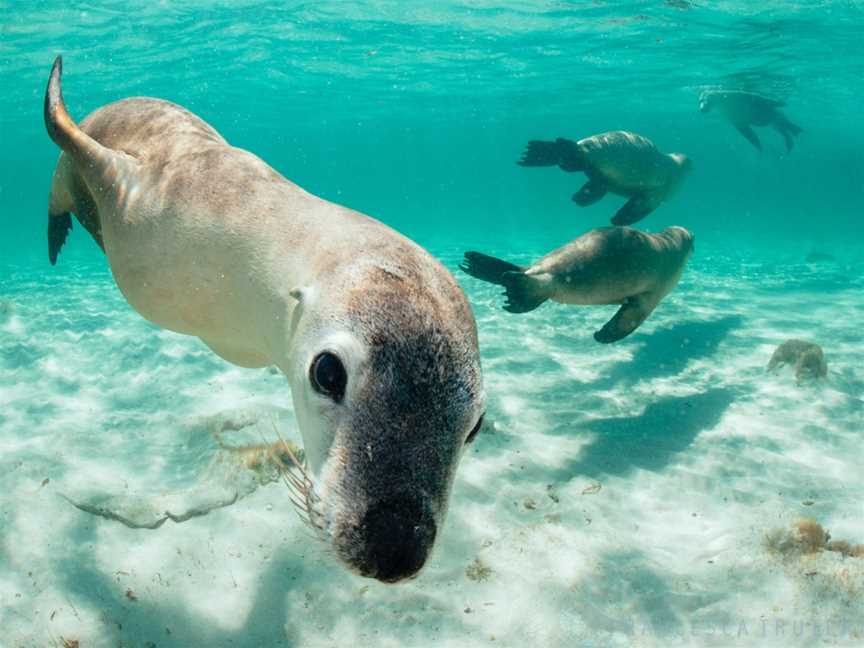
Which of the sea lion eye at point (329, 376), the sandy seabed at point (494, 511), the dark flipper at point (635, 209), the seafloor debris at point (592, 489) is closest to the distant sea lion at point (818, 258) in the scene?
the sandy seabed at point (494, 511)

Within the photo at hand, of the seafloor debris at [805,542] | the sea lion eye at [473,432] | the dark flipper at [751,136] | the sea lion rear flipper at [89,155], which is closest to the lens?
the sea lion eye at [473,432]

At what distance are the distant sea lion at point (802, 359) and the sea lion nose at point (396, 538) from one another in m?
7.61

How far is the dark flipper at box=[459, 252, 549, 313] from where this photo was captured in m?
5.63

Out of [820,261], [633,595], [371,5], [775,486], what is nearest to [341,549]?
[633,595]

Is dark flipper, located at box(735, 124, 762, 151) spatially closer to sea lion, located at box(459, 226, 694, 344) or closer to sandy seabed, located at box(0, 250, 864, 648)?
sandy seabed, located at box(0, 250, 864, 648)

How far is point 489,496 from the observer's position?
4.76 meters

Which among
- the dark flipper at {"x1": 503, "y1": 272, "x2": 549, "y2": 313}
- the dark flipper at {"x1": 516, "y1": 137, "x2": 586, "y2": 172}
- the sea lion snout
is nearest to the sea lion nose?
the sea lion snout

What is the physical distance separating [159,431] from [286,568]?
9.40 ft

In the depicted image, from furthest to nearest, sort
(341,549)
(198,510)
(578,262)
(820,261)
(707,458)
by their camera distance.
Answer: (820,261) < (578,262) < (707,458) < (198,510) < (341,549)

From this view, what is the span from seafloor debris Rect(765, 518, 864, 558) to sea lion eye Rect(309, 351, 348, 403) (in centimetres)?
355

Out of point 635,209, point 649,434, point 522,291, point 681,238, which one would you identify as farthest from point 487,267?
point 635,209

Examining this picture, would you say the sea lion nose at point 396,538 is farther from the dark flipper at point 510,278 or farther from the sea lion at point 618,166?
the sea lion at point 618,166

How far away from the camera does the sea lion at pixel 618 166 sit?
7.42 meters

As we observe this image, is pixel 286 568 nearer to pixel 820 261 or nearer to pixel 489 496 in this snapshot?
pixel 489 496
